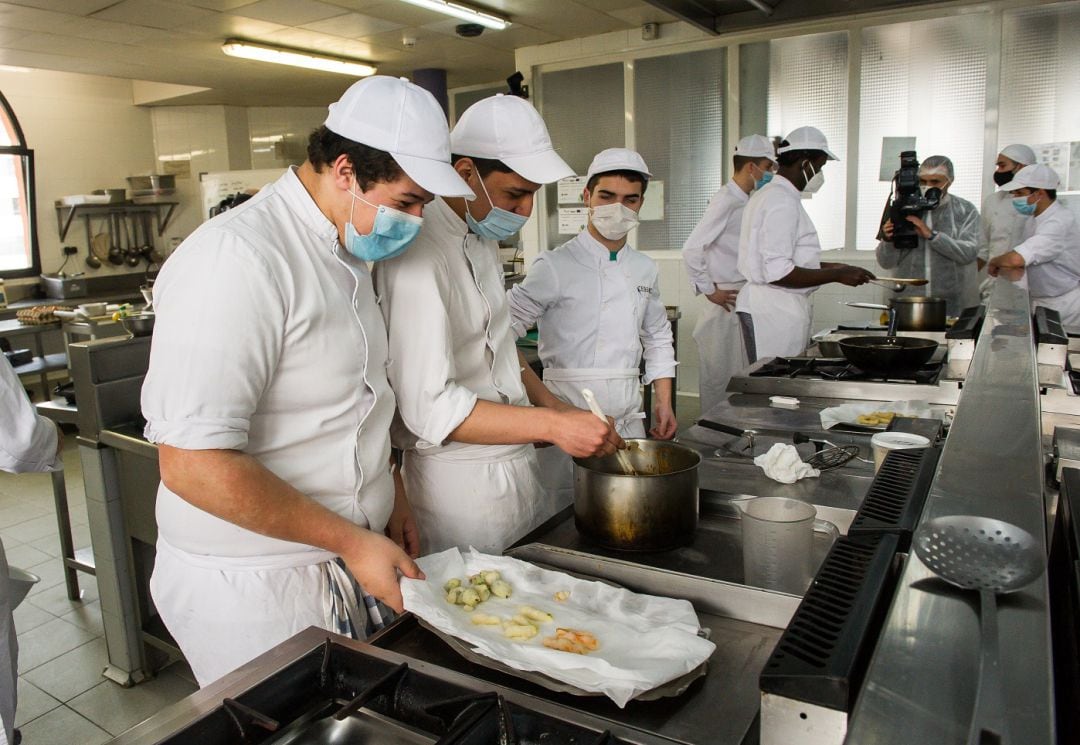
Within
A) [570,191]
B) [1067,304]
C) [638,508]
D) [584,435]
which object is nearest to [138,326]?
[584,435]

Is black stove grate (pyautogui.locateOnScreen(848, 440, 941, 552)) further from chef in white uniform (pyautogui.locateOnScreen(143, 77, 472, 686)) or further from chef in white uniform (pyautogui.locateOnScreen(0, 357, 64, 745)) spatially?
chef in white uniform (pyautogui.locateOnScreen(0, 357, 64, 745))

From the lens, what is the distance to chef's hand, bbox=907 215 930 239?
4.56 metres

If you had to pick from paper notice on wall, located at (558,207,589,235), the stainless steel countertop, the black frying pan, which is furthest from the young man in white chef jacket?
paper notice on wall, located at (558,207,589,235)

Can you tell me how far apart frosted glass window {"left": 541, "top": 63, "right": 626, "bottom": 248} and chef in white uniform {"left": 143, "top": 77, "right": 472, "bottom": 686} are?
540cm

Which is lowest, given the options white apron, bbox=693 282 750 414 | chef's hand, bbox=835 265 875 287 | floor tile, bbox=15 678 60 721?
floor tile, bbox=15 678 60 721

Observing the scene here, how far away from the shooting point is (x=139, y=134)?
28.6 feet

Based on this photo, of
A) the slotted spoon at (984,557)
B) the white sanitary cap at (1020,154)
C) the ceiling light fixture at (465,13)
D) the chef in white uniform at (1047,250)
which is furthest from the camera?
the ceiling light fixture at (465,13)

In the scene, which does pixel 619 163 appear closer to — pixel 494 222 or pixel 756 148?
pixel 494 222

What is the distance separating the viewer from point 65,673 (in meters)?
2.84

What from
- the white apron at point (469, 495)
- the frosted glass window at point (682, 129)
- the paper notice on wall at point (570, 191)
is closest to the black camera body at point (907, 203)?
the frosted glass window at point (682, 129)

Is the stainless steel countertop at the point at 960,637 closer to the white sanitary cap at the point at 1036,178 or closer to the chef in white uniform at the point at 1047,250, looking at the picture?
the chef in white uniform at the point at 1047,250

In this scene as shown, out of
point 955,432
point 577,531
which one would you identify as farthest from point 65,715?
point 955,432

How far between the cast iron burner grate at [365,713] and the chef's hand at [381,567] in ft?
0.69

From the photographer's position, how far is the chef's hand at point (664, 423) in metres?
2.61
